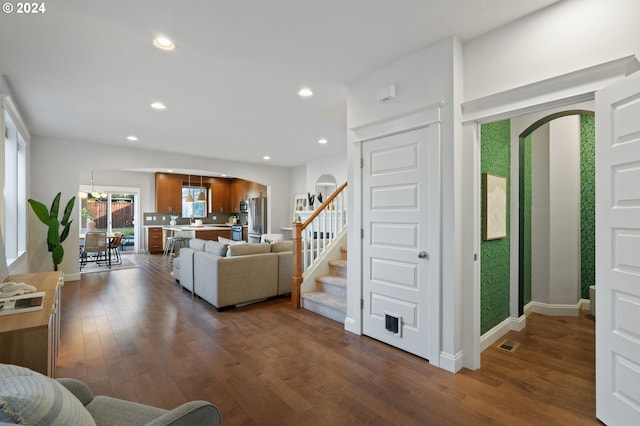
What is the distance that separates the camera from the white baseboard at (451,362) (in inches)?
94.7

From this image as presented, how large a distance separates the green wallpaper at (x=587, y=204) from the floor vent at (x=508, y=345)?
1.88 m

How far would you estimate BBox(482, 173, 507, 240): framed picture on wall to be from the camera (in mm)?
2836

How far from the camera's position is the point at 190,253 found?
4.75 metres

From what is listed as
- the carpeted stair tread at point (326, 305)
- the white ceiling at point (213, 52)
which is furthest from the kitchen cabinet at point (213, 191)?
the carpeted stair tread at point (326, 305)

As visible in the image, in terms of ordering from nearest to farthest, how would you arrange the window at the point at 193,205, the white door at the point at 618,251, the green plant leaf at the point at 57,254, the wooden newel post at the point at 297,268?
the white door at the point at 618,251 < the wooden newel post at the point at 297,268 < the green plant leaf at the point at 57,254 < the window at the point at 193,205

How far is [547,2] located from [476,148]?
103cm

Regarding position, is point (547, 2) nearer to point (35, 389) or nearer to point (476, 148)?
point (476, 148)

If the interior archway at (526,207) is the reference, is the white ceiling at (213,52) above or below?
above

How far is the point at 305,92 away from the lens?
11.8 ft

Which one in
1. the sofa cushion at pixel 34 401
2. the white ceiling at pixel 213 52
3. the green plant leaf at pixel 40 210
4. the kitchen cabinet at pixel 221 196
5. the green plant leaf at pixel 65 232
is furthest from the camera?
the kitchen cabinet at pixel 221 196

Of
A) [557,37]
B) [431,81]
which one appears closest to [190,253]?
[431,81]

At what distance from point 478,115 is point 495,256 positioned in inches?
57.6

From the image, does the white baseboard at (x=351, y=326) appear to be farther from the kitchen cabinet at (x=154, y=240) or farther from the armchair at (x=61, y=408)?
the kitchen cabinet at (x=154, y=240)

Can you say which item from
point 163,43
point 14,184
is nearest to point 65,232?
point 14,184
